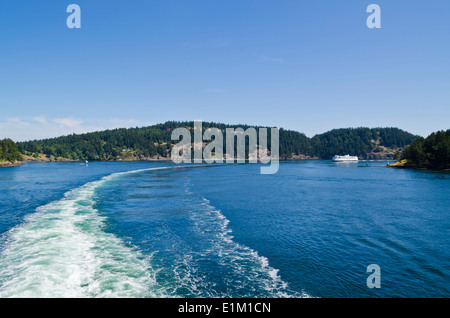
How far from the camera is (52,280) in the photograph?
53.7 ft

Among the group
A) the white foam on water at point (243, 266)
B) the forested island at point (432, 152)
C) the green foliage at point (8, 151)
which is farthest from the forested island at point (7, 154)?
the forested island at point (432, 152)

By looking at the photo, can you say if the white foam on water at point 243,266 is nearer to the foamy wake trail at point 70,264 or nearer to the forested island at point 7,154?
the foamy wake trail at point 70,264

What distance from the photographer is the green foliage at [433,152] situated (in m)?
121

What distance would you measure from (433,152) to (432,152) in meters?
1.19

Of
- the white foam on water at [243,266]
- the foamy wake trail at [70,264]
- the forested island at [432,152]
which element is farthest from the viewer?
the forested island at [432,152]

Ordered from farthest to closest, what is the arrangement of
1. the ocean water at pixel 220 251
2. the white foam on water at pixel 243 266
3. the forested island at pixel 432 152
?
the forested island at pixel 432 152, the ocean water at pixel 220 251, the white foam on water at pixel 243 266

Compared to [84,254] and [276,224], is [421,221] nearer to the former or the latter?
[276,224]

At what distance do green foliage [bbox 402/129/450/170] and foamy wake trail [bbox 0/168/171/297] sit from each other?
144 m

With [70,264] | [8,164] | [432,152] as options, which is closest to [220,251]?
[70,264]

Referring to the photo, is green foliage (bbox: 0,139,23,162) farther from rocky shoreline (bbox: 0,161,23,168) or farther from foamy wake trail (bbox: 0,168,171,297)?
foamy wake trail (bbox: 0,168,171,297)

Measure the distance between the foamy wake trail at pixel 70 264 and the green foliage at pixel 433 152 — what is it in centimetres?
14426

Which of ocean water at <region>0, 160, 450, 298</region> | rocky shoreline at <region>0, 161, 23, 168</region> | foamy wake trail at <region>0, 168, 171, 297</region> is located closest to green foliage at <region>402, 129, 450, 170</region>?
ocean water at <region>0, 160, 450, 298</region>
